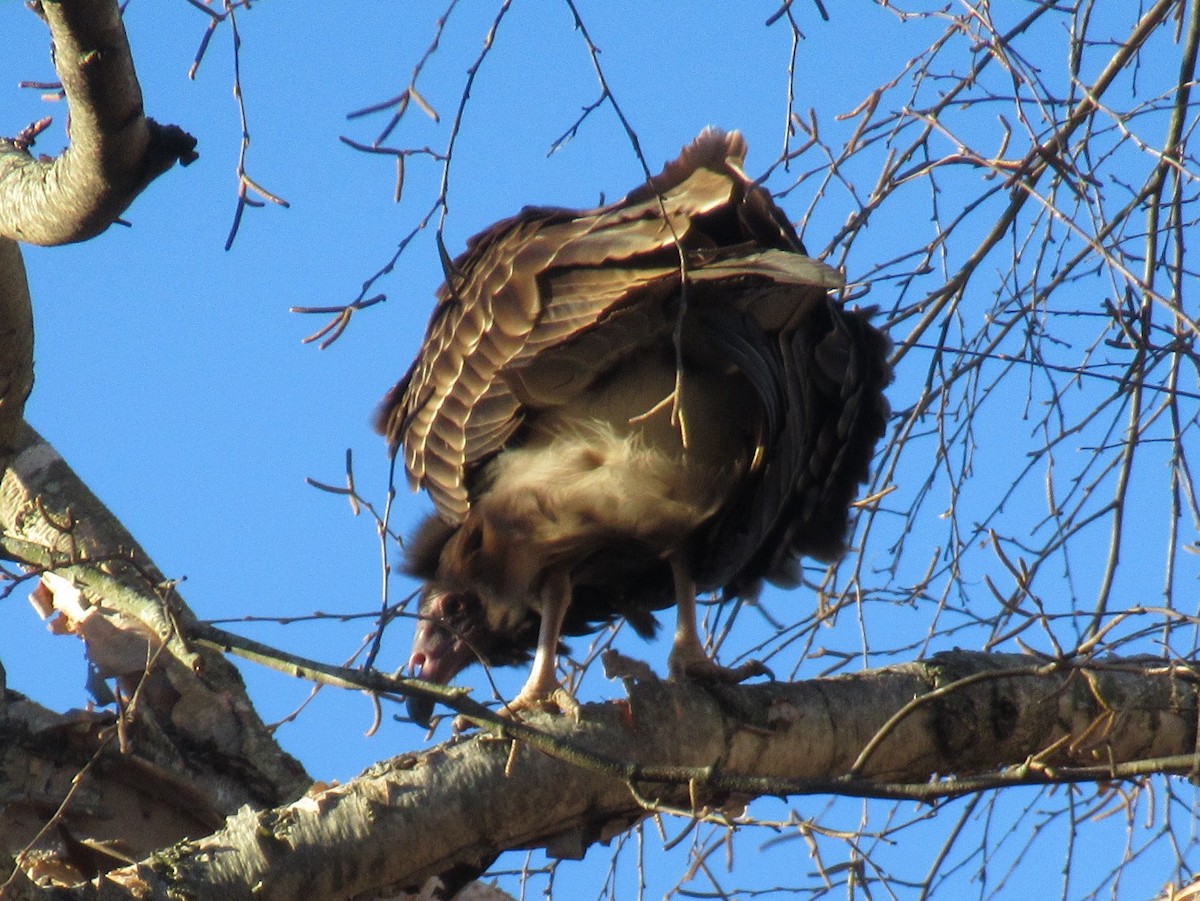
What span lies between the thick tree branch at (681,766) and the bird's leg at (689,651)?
261 millimetres

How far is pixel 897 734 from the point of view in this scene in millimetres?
2881

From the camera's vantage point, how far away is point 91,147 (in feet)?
6.64


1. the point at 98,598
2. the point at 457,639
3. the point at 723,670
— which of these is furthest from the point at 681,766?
the point at 457,639

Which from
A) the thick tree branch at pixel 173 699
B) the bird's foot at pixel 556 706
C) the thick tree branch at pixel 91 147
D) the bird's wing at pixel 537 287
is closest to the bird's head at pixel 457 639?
the bird's wing at pixel 537 287

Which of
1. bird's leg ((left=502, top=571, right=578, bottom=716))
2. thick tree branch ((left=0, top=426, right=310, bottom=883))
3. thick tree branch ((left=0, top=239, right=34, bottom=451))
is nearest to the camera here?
thick tree branch ((left=0, top=239, right=34, bottom=451))

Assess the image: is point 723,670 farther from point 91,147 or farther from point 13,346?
point 91,147

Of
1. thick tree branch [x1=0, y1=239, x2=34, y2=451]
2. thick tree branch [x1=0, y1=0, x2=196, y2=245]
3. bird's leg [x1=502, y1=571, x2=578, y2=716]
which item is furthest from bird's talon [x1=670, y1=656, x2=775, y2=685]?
thick tree branch [x1=0, y1=0, x2=196, y2=245]

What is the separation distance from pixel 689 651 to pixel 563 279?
3.54 feet

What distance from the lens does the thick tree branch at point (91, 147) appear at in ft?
6.38

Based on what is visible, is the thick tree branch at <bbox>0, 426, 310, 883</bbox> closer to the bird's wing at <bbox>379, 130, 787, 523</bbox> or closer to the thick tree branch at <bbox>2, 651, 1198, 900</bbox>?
the thick tree branch at <bbox>2, 651, 1198, 900</bbox>

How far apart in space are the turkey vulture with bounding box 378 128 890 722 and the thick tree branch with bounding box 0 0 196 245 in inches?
38.6

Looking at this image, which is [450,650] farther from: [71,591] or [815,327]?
[815,327]

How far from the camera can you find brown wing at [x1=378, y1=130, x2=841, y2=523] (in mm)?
2945

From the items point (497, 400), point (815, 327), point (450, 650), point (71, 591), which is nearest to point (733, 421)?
point (815, 327)
